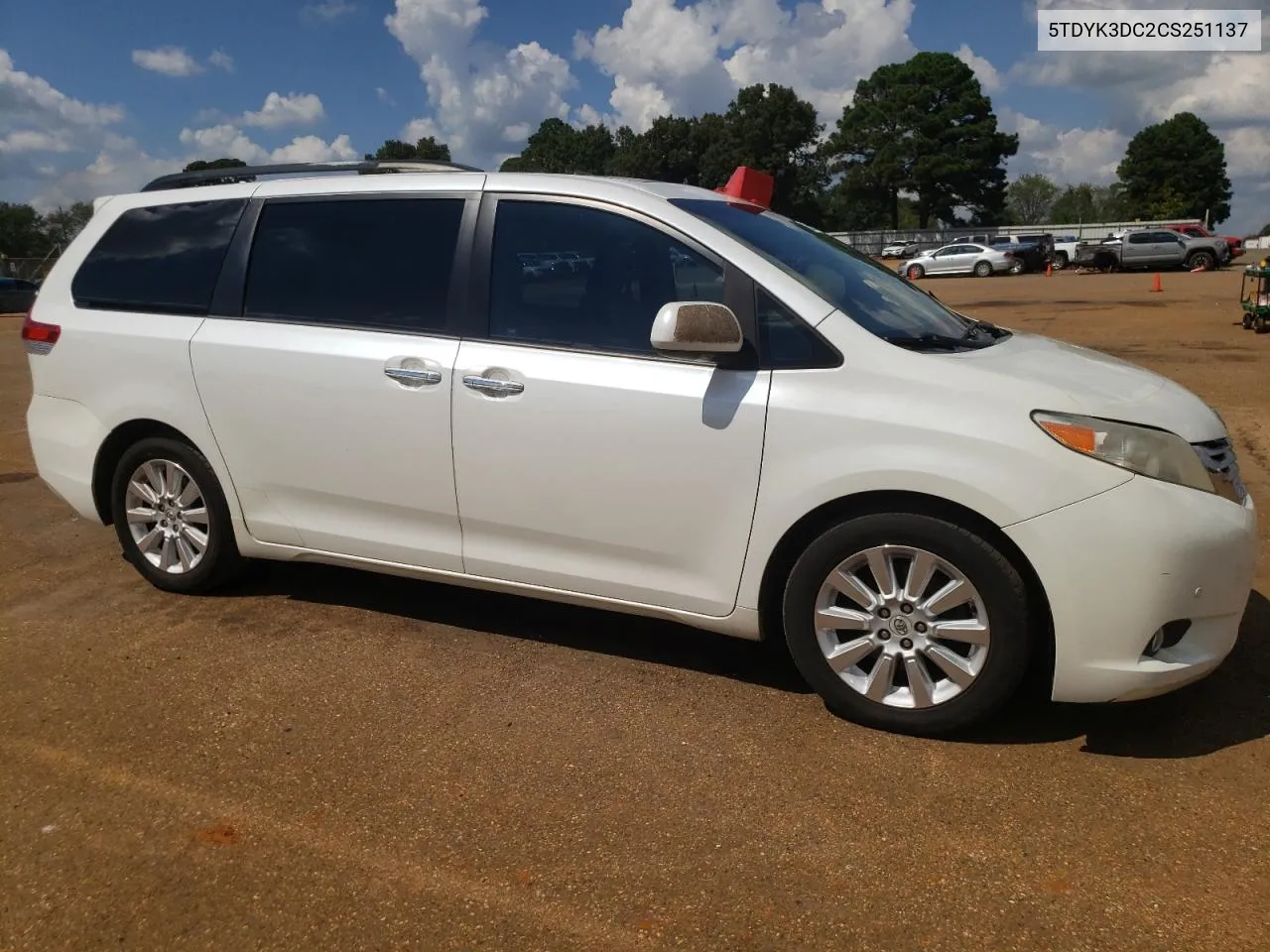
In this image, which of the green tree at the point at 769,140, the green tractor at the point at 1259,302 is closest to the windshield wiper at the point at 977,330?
the green tractor at the point at 1259,302

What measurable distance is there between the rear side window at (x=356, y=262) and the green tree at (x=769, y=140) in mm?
77882

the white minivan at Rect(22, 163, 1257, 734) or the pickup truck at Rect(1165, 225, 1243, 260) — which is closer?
the white minivan at Rect(22, 163, 1257, 734)

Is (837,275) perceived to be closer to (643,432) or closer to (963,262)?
(643,432)

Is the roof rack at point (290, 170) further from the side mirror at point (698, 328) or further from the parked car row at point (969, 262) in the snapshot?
the parked car row at point (969, 262)

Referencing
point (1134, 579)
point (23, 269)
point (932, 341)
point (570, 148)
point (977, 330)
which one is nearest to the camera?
point (1134, 579)

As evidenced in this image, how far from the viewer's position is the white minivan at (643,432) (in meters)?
3.07

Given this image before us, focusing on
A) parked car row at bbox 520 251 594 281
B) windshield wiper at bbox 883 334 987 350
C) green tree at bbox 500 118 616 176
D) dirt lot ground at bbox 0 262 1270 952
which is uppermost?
green tree at bbox 500 118 616 176

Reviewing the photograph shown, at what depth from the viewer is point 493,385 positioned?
3711mm

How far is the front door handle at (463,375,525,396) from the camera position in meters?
3.68

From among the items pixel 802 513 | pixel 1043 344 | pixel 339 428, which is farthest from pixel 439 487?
pixel 1043 344

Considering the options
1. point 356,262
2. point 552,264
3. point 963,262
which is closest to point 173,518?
point 356,262

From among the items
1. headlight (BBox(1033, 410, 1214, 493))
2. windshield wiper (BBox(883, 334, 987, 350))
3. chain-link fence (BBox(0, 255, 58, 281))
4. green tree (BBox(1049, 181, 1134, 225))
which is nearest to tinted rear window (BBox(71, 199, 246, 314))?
windshield wiper (BBox(883, 334, 987, 350))

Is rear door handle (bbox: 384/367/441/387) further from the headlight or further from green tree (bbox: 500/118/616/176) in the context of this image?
green tree (bbox: 500/118/616/176)

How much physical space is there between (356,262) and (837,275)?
1.94m
